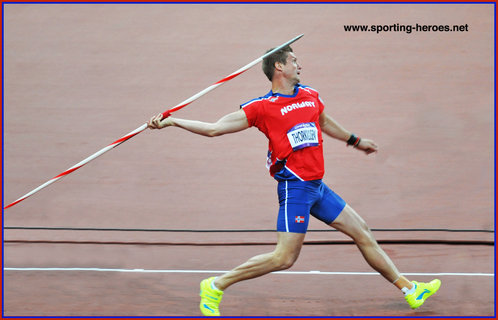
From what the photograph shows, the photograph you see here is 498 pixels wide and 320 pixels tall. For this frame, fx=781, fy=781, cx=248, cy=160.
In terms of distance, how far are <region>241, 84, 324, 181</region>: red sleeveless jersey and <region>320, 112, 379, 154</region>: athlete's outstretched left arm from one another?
38cm

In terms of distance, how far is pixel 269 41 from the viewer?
1006 centimetres

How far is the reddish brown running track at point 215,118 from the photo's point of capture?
29.6ft

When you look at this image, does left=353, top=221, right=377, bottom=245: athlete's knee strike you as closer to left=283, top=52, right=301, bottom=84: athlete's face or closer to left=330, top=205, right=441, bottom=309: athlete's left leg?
left=330, top=205, right=441, bottom=309: athlete's left leg

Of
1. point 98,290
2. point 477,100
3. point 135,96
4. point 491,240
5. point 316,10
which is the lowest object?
point 491,240

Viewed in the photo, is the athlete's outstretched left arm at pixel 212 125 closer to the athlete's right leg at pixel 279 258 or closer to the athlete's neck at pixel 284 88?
the athlete's neck at pixel 284 88

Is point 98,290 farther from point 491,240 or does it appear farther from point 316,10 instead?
point 316,10

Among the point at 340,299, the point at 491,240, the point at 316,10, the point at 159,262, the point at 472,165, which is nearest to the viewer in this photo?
the point at 340,299

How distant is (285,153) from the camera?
5.73 meters

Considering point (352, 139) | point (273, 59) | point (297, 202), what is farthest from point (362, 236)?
point (273, 59)

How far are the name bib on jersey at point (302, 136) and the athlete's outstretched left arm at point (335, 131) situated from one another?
1.30ft

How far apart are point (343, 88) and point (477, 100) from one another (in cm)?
169

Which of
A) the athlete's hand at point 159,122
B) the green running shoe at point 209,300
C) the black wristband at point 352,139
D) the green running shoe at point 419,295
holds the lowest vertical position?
the green running shoe at point 419,295

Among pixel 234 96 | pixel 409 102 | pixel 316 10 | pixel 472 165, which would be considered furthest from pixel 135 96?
pixel 472 165

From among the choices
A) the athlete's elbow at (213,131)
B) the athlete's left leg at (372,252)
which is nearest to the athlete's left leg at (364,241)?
the athlete's left leg at (372,252)
